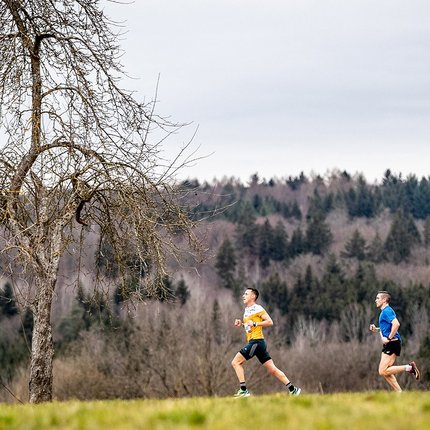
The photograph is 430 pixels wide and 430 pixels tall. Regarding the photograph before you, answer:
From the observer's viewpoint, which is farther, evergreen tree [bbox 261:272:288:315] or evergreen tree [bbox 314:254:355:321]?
evergreen tree [bbox 261:272:288:315]

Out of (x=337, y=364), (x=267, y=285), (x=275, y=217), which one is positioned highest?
(x=275, y=217)

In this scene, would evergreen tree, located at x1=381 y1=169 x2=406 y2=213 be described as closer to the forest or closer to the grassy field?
the forest

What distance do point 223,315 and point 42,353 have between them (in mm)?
59863

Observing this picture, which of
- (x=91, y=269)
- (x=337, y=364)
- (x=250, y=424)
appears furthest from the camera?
(x=337, y=364)

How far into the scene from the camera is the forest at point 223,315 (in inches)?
729

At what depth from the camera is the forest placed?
18.5 metres

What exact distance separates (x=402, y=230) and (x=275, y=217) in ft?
118

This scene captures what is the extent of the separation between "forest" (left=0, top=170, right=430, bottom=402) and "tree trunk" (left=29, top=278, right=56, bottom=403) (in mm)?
504

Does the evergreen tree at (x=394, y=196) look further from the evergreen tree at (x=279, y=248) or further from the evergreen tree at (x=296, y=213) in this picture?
the evergreen tree at (x=279, y=248)

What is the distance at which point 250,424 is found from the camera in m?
7.20

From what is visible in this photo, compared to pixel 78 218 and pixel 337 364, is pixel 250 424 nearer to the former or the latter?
pixel 78 218

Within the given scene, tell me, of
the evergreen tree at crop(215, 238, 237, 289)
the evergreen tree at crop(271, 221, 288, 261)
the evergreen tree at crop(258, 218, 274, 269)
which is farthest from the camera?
the evergreen tree at crop(258, 218, 274, 269)

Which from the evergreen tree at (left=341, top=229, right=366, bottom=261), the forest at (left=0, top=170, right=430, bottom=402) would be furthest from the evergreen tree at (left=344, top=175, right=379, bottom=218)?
the evergreen tree at (left=341, top=229, right=366, bottom=261)

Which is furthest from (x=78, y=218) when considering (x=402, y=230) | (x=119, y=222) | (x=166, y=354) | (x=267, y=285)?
(x=402, y=230)
